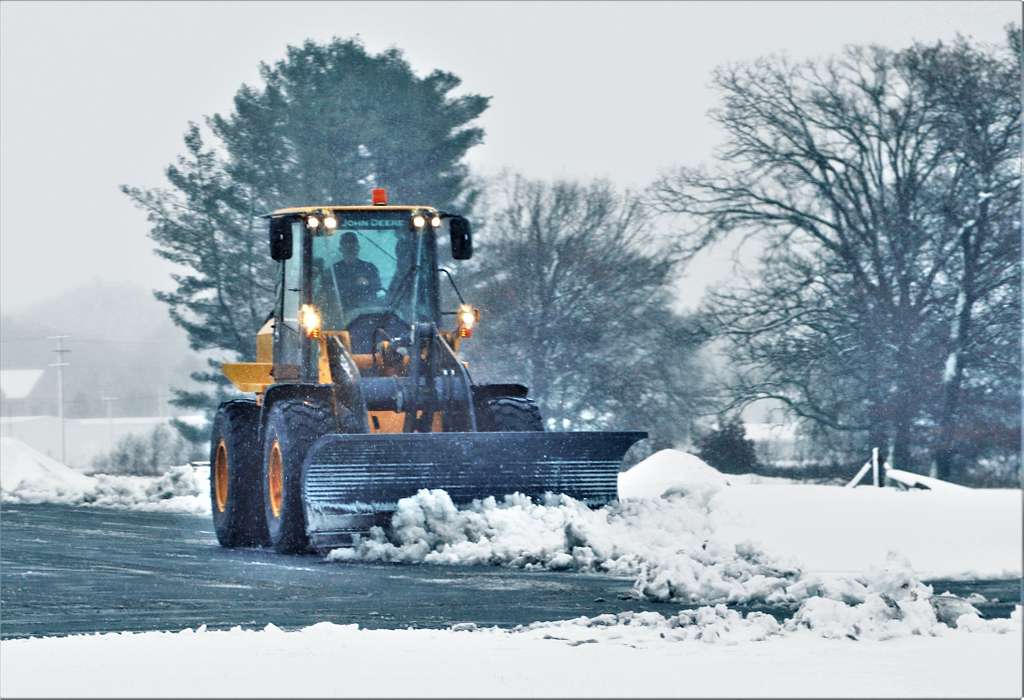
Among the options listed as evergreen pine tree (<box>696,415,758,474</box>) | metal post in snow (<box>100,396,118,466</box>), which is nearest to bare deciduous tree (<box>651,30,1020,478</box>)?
evergreen pine tree (<box>696,415,758,474</box>)

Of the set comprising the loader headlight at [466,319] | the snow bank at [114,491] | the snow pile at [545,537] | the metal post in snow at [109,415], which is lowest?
the snow pile at [545,537]

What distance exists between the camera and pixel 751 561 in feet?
43.4

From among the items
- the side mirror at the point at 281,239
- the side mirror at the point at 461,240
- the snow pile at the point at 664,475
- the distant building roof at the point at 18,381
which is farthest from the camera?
the distant building roof at the point at 18,381

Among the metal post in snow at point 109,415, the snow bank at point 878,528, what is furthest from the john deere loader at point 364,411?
the metal post in snow at point 109,415

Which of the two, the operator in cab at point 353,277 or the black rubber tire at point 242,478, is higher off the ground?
the operator in cab at point 353,277

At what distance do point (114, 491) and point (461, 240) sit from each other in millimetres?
13788

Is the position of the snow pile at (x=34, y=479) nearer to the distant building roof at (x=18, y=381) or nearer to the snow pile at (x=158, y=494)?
the snow pile at (x=158, y=494)

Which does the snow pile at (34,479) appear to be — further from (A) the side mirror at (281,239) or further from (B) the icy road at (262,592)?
(A) the side mirror at (281,239)

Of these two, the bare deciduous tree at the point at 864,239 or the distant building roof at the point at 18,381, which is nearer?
the bare deciduous tree at the point at 864,239

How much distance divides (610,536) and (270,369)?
411cm

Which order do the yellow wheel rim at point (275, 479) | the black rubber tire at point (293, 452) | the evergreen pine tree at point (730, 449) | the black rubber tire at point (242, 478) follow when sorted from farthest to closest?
the evergreen pine tree at point (730, 449)
the black rubber tire at point (242, 478)
the yellow wheel rim at point (275, 479)
the black rubber tire at point (293, 452)

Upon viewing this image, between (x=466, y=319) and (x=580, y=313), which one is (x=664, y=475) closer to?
(x=466, y=319)

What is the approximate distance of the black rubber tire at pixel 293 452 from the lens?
14.8m

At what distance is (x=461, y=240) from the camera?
15.6 metres
